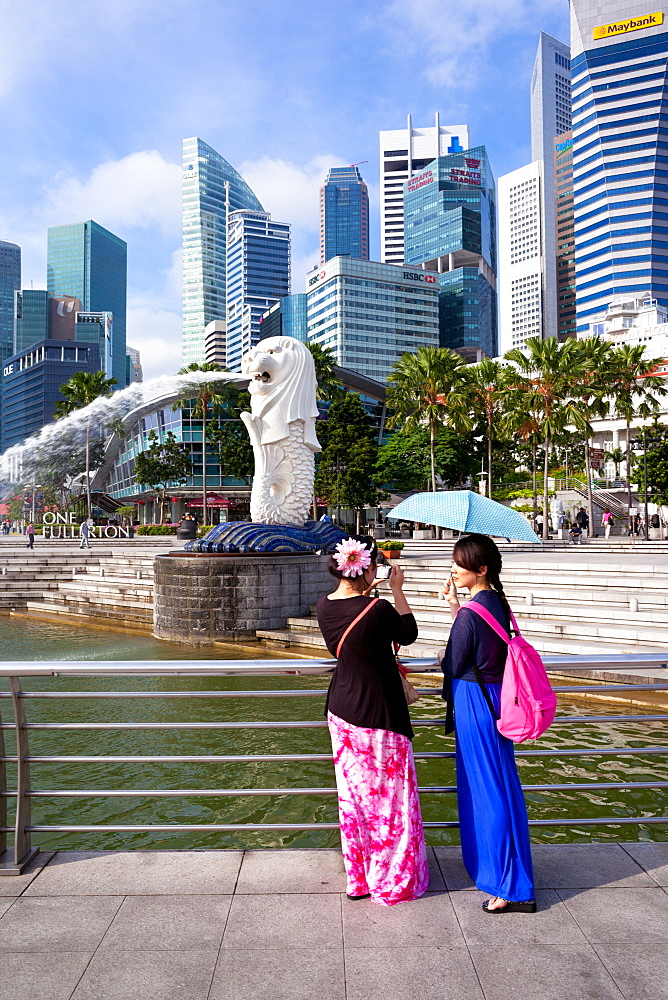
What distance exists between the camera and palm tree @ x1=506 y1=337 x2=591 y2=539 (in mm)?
33406

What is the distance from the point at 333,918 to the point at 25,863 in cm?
167

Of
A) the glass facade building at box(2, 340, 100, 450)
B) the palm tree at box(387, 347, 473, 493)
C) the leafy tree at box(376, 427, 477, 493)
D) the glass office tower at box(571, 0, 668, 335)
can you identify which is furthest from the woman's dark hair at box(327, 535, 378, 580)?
the glass facade building at box(2, 340, 100, 450)

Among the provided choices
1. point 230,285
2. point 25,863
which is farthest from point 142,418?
point 230,285

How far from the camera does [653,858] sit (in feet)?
12.1

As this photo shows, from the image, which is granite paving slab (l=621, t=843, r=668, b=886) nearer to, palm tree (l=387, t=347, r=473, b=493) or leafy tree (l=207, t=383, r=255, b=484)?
palm tree (l=387, t=347, r=473, b=493)

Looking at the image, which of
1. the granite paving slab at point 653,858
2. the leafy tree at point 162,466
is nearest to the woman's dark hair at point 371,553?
the granite paving slab at point 653,858

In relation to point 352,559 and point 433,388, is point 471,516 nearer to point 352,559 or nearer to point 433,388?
point 352,559

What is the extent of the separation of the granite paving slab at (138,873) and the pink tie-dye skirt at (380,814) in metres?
0.68

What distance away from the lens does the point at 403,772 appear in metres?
3.24

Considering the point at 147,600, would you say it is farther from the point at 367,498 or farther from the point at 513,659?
the point at 367,498

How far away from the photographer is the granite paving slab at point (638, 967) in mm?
2555

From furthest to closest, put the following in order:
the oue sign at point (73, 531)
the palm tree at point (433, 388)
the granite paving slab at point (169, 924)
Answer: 1. the oue sign at point (73, 531)
2. the palm tree at point (433, 388)
3. the granite paving slab at point (169, 924)

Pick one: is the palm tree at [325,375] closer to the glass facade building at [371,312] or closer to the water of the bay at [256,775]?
the water of the bay at [256,775]

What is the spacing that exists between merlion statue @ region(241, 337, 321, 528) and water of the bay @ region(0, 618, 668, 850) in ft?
22.9
